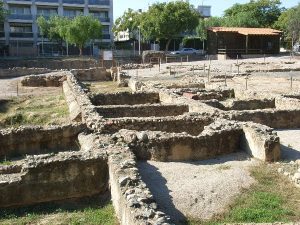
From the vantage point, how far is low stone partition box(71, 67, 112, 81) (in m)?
41.3

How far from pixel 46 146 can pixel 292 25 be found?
6282 centimetres

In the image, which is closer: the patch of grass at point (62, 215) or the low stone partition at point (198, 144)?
the patch of grass at point (62, 215)

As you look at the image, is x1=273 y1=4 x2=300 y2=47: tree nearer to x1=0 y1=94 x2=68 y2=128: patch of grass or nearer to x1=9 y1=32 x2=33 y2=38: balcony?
x1=9 y1=32 x2=33 y2=38: balcony

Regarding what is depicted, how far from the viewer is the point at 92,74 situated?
137 feet

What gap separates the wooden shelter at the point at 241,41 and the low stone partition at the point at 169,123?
149ft

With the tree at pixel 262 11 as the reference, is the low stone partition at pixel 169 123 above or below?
below

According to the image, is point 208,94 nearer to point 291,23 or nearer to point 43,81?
point 43,81

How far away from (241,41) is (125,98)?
42.5 m

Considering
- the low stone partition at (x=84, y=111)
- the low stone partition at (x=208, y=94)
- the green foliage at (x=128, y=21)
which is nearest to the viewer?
the low stone partition at (x=84, y=111)

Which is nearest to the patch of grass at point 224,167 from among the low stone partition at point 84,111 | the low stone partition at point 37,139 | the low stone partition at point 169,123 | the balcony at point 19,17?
the low stone partition at point 169,123

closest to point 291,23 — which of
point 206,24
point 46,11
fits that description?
point 206,24

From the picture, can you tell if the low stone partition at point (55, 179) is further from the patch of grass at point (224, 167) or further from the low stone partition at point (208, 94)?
the low stone partition at point (208, 94)

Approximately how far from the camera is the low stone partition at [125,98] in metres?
24.2

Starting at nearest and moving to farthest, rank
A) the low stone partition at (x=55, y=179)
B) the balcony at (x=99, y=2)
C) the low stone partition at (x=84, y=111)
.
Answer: the low stone partition at (x=55, y=179) → the low stone partition at (x=84, y=111) → the balcony at (x=99, y=2)
